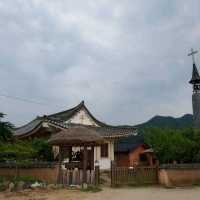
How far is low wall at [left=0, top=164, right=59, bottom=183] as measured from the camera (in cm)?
1739

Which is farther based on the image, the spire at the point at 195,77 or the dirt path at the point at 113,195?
the spire at the point at 195,77

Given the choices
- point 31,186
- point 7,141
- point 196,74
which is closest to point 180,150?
point 31,186

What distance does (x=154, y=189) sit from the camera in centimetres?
1562

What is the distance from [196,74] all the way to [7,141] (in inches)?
787

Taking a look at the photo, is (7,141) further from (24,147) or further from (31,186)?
(31,186)

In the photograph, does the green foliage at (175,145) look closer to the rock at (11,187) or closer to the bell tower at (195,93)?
the rock at (11,187)

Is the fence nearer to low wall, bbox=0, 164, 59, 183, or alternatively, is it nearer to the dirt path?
low wall, bbox=0, 164, 59, 183

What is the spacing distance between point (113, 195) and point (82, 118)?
58.8 feet

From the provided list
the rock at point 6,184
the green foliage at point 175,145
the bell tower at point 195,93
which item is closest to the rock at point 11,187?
the rock at point 6,184

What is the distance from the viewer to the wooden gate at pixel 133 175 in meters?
16.8

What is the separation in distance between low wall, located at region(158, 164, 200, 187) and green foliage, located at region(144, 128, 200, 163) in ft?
2.87

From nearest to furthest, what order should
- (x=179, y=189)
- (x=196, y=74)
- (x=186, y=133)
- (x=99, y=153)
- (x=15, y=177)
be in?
(x=179, y=189) < (x=15, y=177) < (x=186, y=133) < (x=99, y=153) < (x=196, y=74)

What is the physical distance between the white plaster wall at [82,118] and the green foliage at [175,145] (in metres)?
13.1

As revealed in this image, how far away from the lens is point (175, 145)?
17.3 meters
